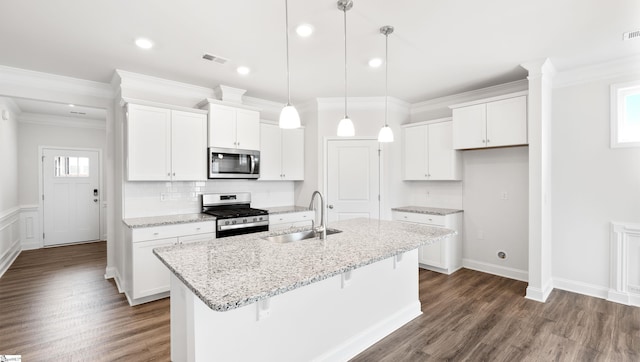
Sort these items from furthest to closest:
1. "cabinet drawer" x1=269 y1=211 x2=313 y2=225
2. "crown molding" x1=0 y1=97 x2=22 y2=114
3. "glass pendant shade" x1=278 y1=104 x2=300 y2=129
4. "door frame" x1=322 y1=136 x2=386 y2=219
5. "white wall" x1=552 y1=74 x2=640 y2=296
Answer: "door frame" x1=322 y1=136 x2=386 y2=219 → "crown molding" x1=0 y1=97 x2=22 y2=114 → "cabinet drawer" x1=269 y1=211 x2=313 y2=225 → "white wall" x1=552 y1=74 x2=640 y2=296 → "glass pendant shade" x1=278 y1=104 x2=300 y2=129

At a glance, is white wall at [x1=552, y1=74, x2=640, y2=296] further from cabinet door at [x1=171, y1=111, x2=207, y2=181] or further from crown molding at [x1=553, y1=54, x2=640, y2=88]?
cabinet door at [x1=171, y1=111, x2=207, y2=181]

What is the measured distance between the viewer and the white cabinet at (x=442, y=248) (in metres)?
4.30

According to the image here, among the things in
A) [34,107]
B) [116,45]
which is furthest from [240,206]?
[34,107]

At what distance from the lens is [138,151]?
3434 millimetres

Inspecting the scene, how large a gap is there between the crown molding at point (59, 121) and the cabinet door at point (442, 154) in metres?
6.50

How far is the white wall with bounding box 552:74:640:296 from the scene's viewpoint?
331 centimetres

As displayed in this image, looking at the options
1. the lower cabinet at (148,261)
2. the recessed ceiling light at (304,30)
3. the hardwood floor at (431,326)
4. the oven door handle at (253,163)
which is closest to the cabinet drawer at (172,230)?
the lower cabinet at (148,261)

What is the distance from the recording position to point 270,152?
15.2ft

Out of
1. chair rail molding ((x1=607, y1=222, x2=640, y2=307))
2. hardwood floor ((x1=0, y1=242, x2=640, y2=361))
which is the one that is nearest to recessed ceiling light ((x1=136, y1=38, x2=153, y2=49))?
hardwood floor ((x1=0, y1=242, x2=640, y2=361))

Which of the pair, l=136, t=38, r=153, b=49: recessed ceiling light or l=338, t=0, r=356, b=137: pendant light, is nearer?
l=338, t=0, r=356, b=137: pendant light

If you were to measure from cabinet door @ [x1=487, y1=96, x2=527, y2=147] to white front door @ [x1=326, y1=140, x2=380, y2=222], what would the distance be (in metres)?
1.57

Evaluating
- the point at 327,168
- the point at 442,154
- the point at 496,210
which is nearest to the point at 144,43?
the point at 327,168

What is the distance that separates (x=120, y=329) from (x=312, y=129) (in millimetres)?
3443

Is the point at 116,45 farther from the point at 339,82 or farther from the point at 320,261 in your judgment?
the point at 320,261
